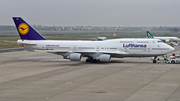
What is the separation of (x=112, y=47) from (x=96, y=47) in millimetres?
2800

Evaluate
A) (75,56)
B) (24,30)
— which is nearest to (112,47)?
(75,56)

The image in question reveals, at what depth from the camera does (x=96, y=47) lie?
1833 inches

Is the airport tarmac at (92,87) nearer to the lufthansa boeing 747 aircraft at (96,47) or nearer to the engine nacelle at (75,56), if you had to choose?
the engine nacelle at (75,56)

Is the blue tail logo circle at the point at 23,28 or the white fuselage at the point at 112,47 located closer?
the white fuselage at the point at 112,47

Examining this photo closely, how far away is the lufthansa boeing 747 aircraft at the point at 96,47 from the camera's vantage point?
44719mm

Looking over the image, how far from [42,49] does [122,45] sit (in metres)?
14.5

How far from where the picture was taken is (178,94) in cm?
2181

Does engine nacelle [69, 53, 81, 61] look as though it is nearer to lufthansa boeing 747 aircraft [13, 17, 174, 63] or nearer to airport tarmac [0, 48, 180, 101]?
lufthansa boeing 747 aircraft [13, 17, 174, 63]

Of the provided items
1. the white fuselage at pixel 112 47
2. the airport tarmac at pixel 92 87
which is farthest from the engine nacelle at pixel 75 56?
the airport tarmac at pixel 92 87

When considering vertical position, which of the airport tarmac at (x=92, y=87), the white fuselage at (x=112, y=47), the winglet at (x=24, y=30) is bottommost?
the airport tarmac at (x=92, y=87)

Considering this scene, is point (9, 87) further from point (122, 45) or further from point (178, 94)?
point (122, 45)

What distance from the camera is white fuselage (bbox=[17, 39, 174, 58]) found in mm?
44812

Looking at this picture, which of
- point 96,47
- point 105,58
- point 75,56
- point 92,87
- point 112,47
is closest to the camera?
point 92,87

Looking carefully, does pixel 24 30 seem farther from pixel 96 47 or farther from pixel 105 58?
pixel 105 58
